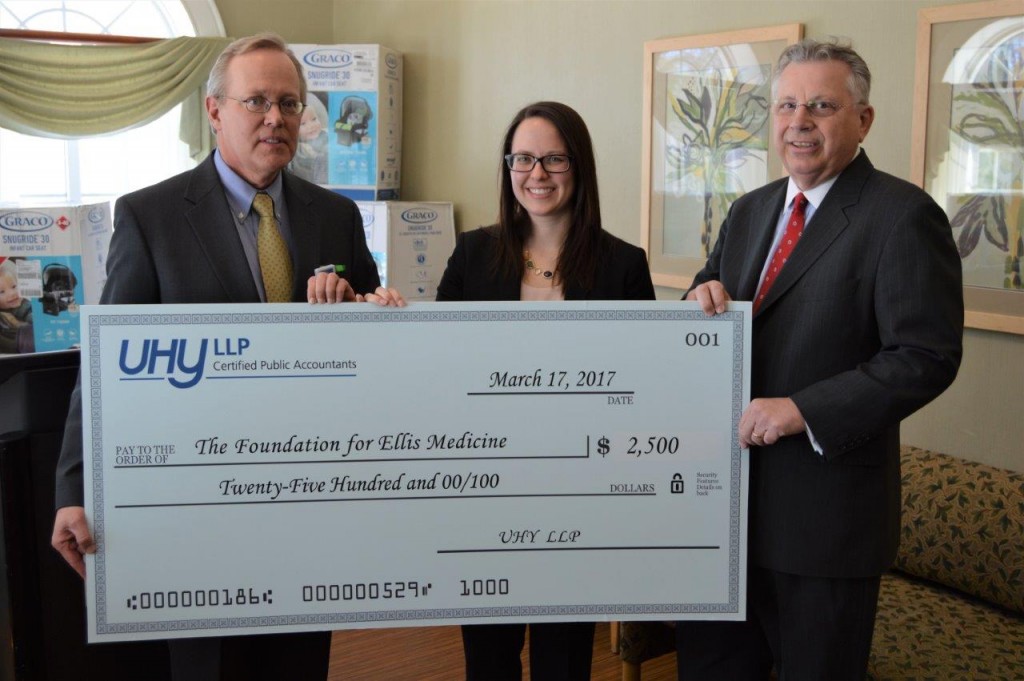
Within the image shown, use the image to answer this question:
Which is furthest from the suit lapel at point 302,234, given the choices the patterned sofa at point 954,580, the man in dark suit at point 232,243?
the patterned sofa at point 954,580

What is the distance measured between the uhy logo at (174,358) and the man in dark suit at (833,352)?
3.34 feet

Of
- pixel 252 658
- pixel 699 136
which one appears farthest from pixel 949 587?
pixel 252 658

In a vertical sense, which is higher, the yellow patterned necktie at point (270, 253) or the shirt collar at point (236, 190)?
the shirt collar at point (236, 190)

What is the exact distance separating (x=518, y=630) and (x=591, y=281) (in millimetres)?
867

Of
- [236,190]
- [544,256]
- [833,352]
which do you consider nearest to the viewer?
[833,352]

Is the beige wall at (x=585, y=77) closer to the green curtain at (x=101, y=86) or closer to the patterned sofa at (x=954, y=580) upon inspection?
the patterned sofa at (x=954, y=580)

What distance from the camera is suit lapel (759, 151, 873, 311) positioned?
200 centimetres

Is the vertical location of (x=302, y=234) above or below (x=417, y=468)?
above

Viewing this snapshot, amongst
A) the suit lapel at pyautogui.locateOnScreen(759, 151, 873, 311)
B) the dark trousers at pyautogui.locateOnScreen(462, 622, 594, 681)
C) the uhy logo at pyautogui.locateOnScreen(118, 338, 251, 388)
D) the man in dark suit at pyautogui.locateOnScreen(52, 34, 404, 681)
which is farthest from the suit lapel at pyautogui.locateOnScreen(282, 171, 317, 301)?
the suit lapel at pyautogui.locateOnScreen(759, 151, 873, 311)

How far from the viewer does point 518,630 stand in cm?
239

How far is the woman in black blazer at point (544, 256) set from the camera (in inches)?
92.7

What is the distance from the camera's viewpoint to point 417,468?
2.13 meters

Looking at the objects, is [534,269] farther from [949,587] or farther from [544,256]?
[949,587]

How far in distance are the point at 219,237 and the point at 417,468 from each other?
66cm
